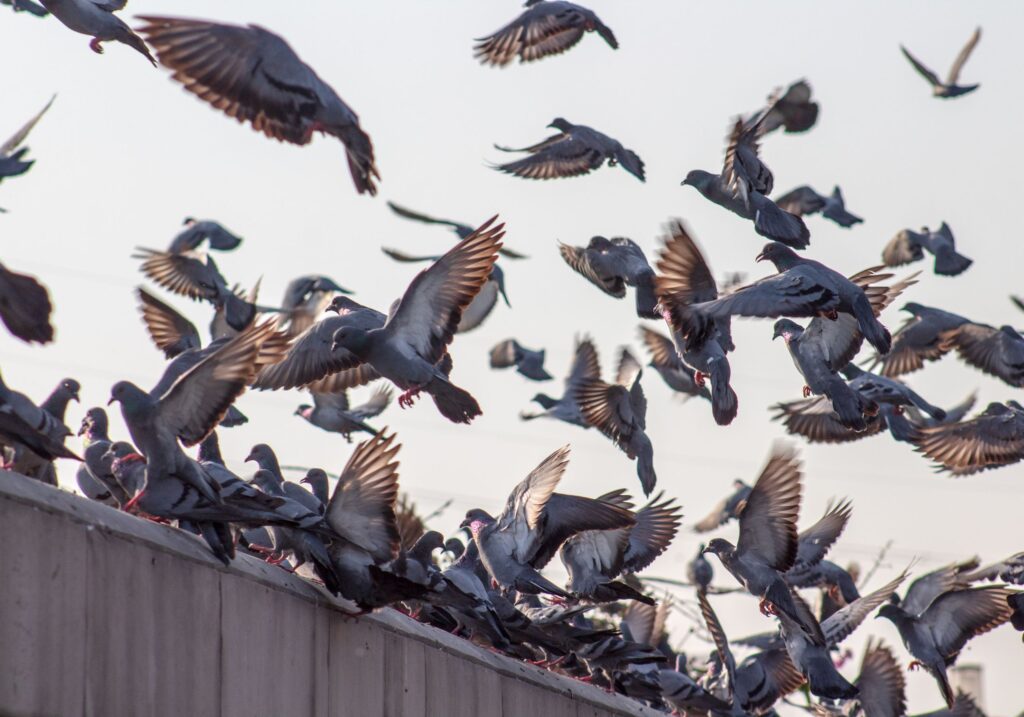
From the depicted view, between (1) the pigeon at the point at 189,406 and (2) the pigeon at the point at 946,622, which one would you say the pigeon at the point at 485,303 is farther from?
(1) the pigeon at the point at 189,406

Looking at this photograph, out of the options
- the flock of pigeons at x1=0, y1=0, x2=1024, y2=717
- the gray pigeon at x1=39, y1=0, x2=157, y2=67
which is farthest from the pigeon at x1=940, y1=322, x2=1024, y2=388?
the gray pigeon at x1=39, y1=0, x2=157, y2=67

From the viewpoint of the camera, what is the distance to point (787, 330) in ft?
49.6

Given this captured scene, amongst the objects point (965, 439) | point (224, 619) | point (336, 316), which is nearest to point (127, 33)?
point (336, 316)

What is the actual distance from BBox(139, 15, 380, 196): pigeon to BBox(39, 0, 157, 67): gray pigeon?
5.31 ft

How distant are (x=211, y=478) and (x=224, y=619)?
3.85ft

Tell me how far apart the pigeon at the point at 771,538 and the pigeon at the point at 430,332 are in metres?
2.90

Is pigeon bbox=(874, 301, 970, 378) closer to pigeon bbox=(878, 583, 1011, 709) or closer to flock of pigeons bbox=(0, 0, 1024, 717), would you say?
flock of pigeons bbox=(0, 0, 1024, 717)

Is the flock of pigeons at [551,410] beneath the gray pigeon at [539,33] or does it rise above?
beneath

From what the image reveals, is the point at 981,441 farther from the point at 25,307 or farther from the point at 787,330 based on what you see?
the point at 25,307

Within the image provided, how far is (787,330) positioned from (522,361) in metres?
8.12

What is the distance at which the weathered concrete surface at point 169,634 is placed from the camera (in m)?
7.41

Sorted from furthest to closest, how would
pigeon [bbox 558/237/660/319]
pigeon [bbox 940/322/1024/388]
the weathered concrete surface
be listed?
pigeon [bbox 940/322/1024/388] < pigeon [bbox 558/237/660/319] < the weathered concrete surface

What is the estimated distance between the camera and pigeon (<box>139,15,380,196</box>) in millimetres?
10969

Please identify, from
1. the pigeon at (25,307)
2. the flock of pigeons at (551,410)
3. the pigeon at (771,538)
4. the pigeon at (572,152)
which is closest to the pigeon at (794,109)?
the flock of pigeons at (551,410)
